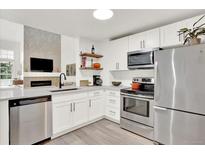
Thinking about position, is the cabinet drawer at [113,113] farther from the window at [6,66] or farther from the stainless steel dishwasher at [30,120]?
the window at [6,66]

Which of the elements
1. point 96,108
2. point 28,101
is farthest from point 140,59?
point 28,101

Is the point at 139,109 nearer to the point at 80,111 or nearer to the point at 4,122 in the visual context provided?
the point at 80,111

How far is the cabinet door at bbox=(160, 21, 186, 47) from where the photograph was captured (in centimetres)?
232

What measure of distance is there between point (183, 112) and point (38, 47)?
5.12 m

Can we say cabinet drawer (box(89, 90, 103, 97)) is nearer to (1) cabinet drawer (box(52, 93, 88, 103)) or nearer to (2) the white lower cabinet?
(2) the white lower cabinet

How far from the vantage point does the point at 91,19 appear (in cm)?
240

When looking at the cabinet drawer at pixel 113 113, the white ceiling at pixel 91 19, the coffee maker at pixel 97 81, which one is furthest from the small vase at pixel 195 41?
the coffee maker at pixel 97 81

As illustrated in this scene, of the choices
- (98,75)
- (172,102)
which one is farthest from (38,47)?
(172,102)

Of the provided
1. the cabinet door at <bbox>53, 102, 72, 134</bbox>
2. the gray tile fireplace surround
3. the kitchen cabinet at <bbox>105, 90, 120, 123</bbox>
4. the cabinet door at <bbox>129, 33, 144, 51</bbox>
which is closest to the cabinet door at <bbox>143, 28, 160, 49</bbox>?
the cabinet door at <bbox>129, 33, 144, 51</bbox>

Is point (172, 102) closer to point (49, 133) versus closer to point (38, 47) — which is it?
point (49, 133)

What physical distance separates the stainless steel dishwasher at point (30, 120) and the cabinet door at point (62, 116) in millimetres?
106

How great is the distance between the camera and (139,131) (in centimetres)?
252

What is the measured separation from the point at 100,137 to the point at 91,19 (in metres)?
2.22
